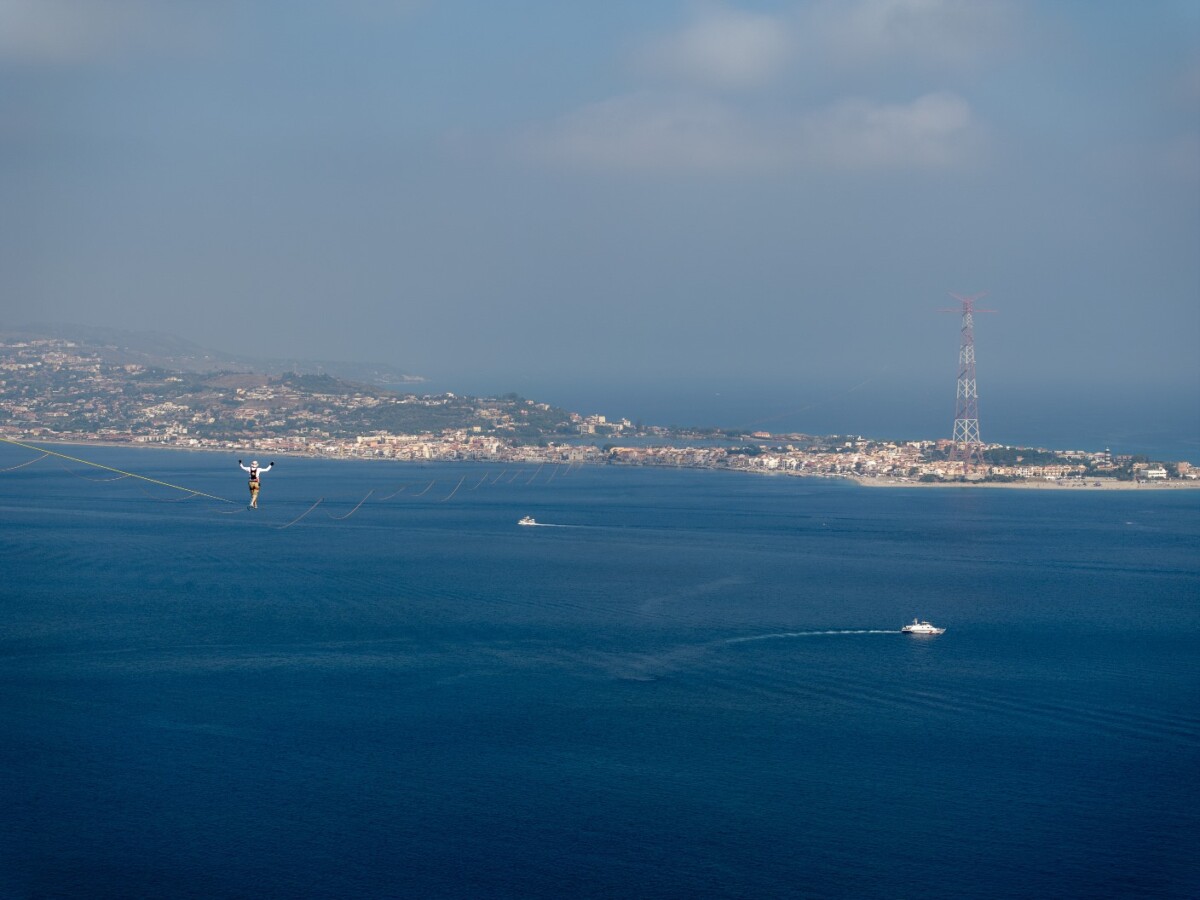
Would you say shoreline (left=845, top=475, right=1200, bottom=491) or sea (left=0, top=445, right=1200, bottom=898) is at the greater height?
shoreline (left=845, top=475, right=1200, bottom=491)

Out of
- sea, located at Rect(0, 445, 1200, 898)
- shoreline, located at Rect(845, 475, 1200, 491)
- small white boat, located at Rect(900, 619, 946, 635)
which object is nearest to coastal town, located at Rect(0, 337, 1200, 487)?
shoreline, located at Rect(845, 475, 1200, 491)

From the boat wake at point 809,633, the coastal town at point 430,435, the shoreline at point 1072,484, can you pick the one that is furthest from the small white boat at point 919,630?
the coastal town at point 430,435

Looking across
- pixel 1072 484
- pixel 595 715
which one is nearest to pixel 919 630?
pixel 595 715

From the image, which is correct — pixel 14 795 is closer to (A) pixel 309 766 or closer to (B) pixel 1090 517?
(A) pixel 309 766

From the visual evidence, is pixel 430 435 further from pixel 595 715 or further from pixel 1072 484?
pixel 595 715

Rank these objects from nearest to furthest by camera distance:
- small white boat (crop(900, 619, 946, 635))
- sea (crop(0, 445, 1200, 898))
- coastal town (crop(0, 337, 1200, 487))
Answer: sea (crop(0, 445, 1200, 898)) → small white boat (crop(900, 619, 946, 635)) → coastal town (crop(0, 337, 1200, 487))

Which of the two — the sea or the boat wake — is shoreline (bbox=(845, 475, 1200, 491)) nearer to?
the sea

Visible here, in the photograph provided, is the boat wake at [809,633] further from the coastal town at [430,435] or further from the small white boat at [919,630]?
the coastal town at [430,435]
